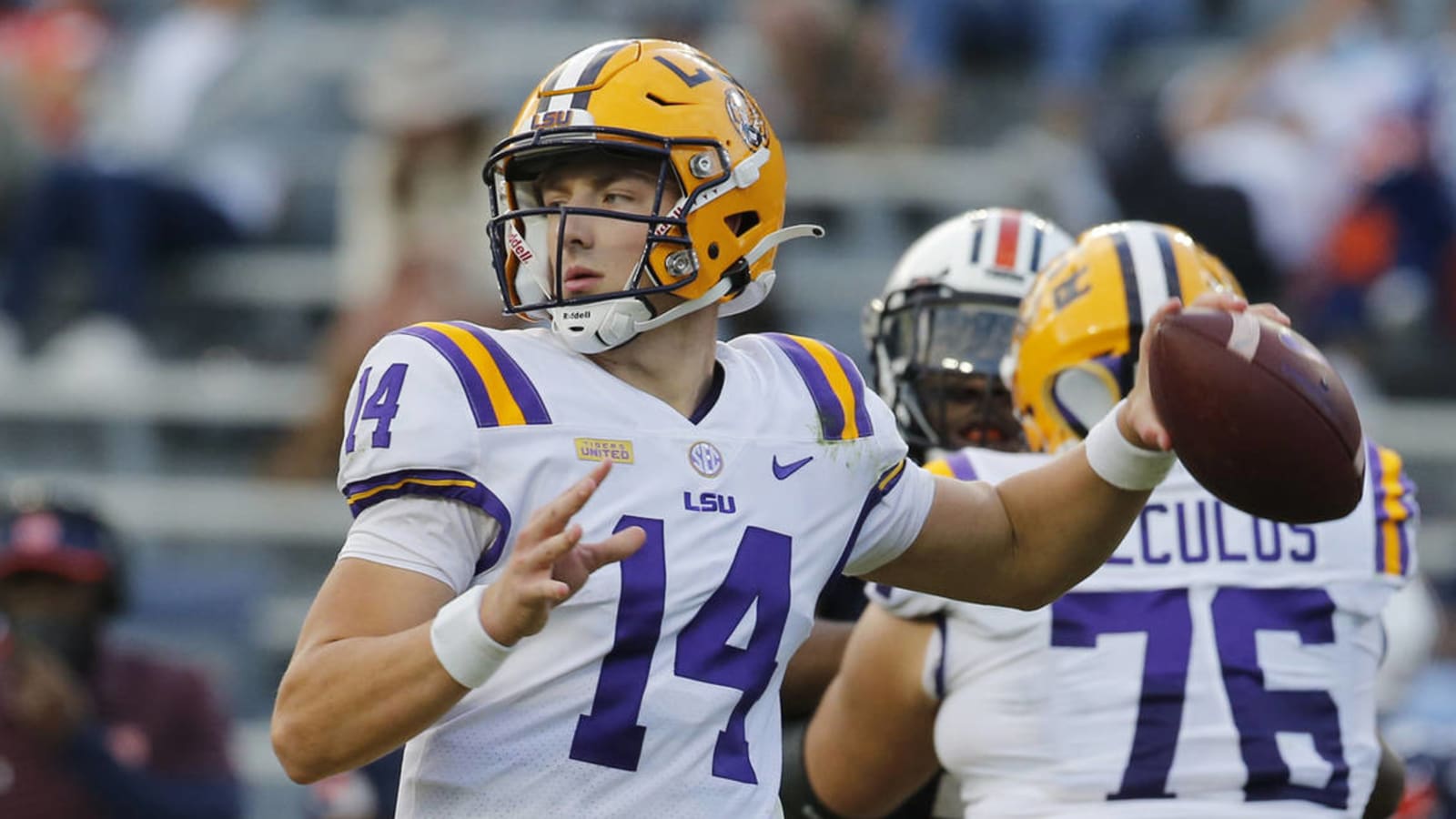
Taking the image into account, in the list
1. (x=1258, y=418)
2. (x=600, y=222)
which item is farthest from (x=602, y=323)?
(x=1258, y=418)

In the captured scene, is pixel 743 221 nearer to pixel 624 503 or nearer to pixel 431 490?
pixel 624 503

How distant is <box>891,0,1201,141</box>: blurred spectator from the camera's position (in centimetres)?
1005

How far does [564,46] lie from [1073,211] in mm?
2609

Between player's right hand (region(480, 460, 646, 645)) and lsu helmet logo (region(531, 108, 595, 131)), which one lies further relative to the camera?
lsu helmet logo (region(531, 108, 595, 131))

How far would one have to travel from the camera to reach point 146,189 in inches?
362

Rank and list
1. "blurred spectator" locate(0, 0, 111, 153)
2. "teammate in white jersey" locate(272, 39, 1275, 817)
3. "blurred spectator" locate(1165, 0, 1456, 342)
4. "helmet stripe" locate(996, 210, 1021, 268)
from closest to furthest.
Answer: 1. "teammate in white jersey" locate(272, 39, 1275, 817)
2. "helmet stripe" locate(996, 210, 1021, 268)
3. "blurred spectator" locate(1165, 0, 1456, 342)
4. "blurred spectator" locate(0, 0, 111, 153)

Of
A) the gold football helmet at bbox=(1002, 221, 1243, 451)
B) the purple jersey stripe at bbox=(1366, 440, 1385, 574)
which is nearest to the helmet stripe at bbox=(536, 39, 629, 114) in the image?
the gold football helmet at bbox=(1002, 221, 1243, 451)

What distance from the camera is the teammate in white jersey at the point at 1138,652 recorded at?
3508 mm

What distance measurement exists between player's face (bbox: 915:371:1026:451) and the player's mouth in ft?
4.05

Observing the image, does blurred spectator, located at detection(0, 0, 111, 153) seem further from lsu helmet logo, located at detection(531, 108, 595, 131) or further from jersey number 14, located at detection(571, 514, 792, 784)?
jersey number 14, located at detection(571, 514, 792, 784)

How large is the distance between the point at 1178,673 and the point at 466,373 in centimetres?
130

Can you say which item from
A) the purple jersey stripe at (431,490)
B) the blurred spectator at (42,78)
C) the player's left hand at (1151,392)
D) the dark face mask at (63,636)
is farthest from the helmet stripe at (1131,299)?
the blurred spectator at (42,78)

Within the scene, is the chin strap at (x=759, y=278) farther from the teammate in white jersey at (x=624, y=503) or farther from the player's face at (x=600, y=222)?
the player's face at (x=600, y=222)

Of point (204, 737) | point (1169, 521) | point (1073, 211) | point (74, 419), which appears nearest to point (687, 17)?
point (1073, 211)
